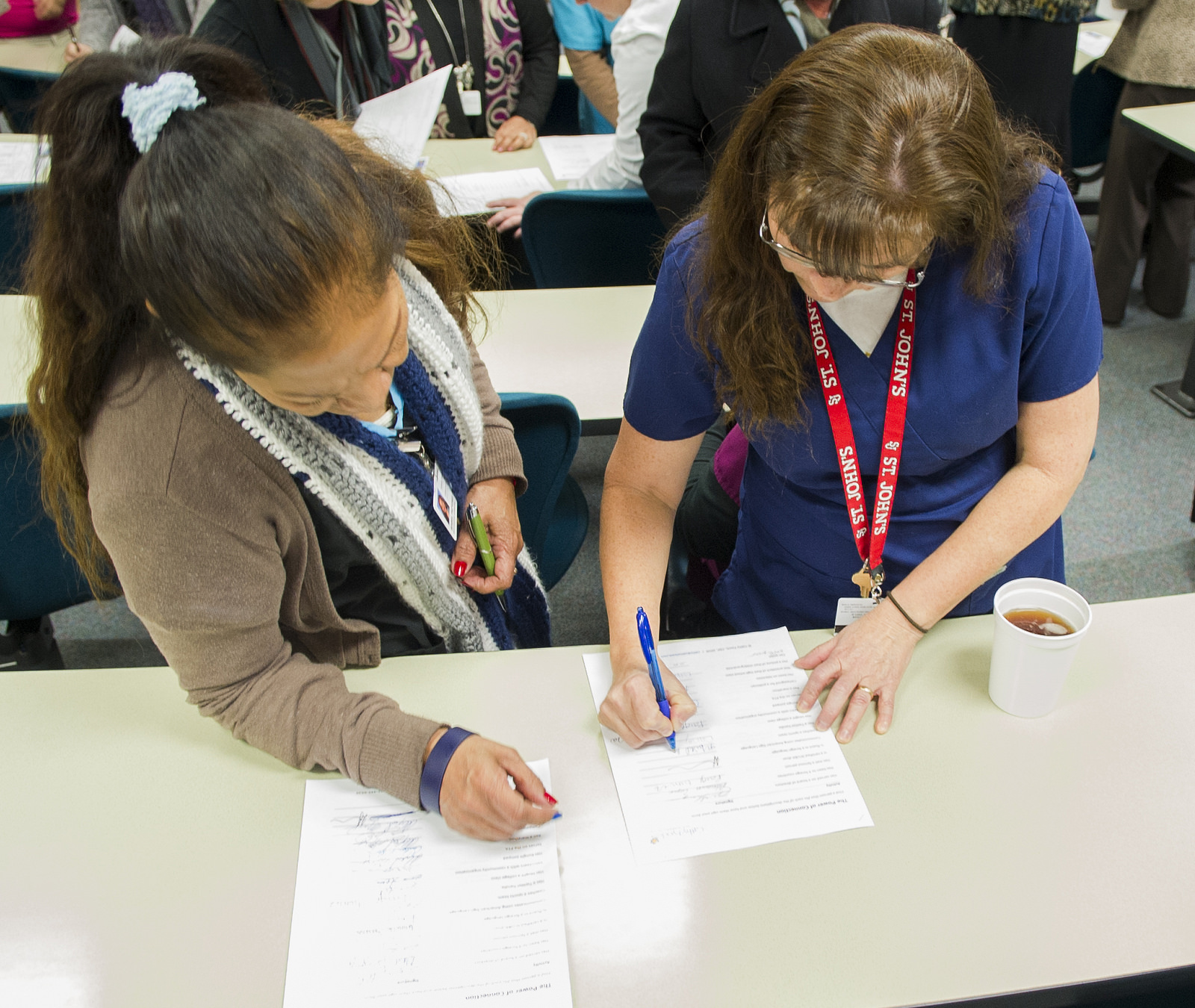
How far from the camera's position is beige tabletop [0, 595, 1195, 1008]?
0.85 m

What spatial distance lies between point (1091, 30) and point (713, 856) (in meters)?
4.26

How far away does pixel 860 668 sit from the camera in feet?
3.59

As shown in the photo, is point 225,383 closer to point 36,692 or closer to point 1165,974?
point 36,692

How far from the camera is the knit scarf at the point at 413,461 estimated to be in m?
0.98

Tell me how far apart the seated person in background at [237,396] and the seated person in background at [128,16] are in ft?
8.79

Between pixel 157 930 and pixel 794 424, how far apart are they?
0.93 meters

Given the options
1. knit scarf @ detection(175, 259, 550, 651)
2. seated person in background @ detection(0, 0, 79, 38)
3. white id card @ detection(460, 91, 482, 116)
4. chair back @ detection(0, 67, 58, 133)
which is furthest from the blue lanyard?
seated person in background @ detection(0, 0, 79, 38)

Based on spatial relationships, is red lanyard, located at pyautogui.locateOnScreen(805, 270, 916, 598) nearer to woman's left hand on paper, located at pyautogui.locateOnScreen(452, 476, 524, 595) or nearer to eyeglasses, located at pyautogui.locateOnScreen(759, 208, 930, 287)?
eyeglasses, located at pyautogui.locateOnScreen(759, 208, 930, 287)

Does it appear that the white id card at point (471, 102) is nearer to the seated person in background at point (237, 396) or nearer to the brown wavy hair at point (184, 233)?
the seated person in background at point (237, 396)

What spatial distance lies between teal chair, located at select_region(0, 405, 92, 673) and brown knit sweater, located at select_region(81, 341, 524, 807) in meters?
0.49

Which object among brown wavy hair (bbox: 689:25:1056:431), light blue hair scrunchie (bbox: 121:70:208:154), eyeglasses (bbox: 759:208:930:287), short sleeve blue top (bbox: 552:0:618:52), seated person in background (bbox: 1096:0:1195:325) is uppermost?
light blue hair scrunchie (bbox: 121:70:208:154)

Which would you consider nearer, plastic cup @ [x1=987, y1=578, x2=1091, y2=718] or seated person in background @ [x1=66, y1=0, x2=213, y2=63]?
plastic cup @ [x1=987, y1=578, x2=1091, y2=718]

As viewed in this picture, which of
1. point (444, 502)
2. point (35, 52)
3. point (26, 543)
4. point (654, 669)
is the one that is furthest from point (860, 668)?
point (35, 52)

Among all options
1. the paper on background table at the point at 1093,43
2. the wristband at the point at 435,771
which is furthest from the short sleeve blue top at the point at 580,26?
the wristband at the point at 435,771
